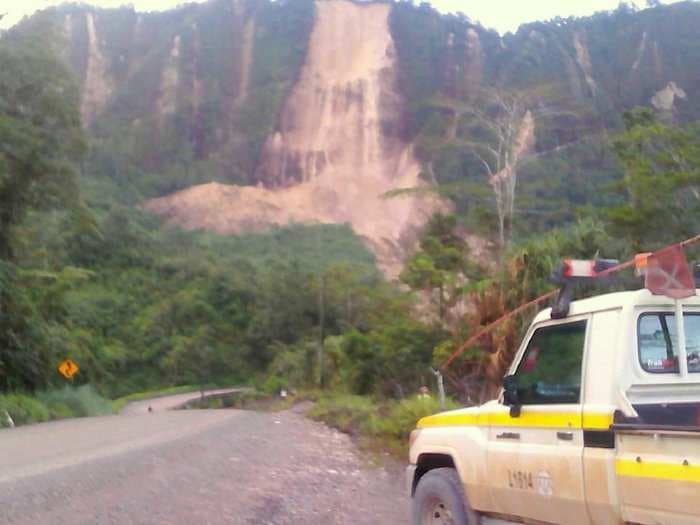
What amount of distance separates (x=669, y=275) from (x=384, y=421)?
14.3 meters

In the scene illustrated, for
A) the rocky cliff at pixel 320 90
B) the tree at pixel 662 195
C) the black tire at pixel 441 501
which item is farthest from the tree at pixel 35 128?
the rocky cliff at pixel 320 90

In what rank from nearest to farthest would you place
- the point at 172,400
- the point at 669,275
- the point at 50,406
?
the point at 669,275, the point at 50,406, the point at 172,400

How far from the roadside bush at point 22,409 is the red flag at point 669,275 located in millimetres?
25220

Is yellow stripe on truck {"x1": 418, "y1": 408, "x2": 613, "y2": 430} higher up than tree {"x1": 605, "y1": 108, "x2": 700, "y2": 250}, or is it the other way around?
tree {"x1": 605, "y1": 108, "x2": 700, "y2": 250}

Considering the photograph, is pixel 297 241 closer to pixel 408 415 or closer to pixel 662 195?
pixel 662 195

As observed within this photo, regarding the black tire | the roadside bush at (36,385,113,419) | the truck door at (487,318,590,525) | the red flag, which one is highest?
the red flag

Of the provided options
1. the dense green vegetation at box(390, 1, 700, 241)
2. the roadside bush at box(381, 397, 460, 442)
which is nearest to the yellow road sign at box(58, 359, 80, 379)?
the dense green vegetation at box(390, 1, 700, 241)

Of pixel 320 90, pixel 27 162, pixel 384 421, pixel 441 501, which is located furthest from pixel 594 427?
pixel 320 90

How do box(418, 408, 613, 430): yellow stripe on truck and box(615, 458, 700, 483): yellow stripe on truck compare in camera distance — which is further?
box(418, 408, 613, 430): yellow stripe on truck

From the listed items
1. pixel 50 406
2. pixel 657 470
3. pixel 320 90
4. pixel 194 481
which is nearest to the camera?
pixel 657 470

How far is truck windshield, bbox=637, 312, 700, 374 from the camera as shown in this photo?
5.95m

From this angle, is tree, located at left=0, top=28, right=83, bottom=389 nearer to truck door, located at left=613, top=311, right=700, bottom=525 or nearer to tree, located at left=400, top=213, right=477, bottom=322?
tree, located at left=400, top=213, right=477, bottom=322

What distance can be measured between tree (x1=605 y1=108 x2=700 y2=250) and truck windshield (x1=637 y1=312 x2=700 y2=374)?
20.1m

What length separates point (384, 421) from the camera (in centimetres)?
1984
